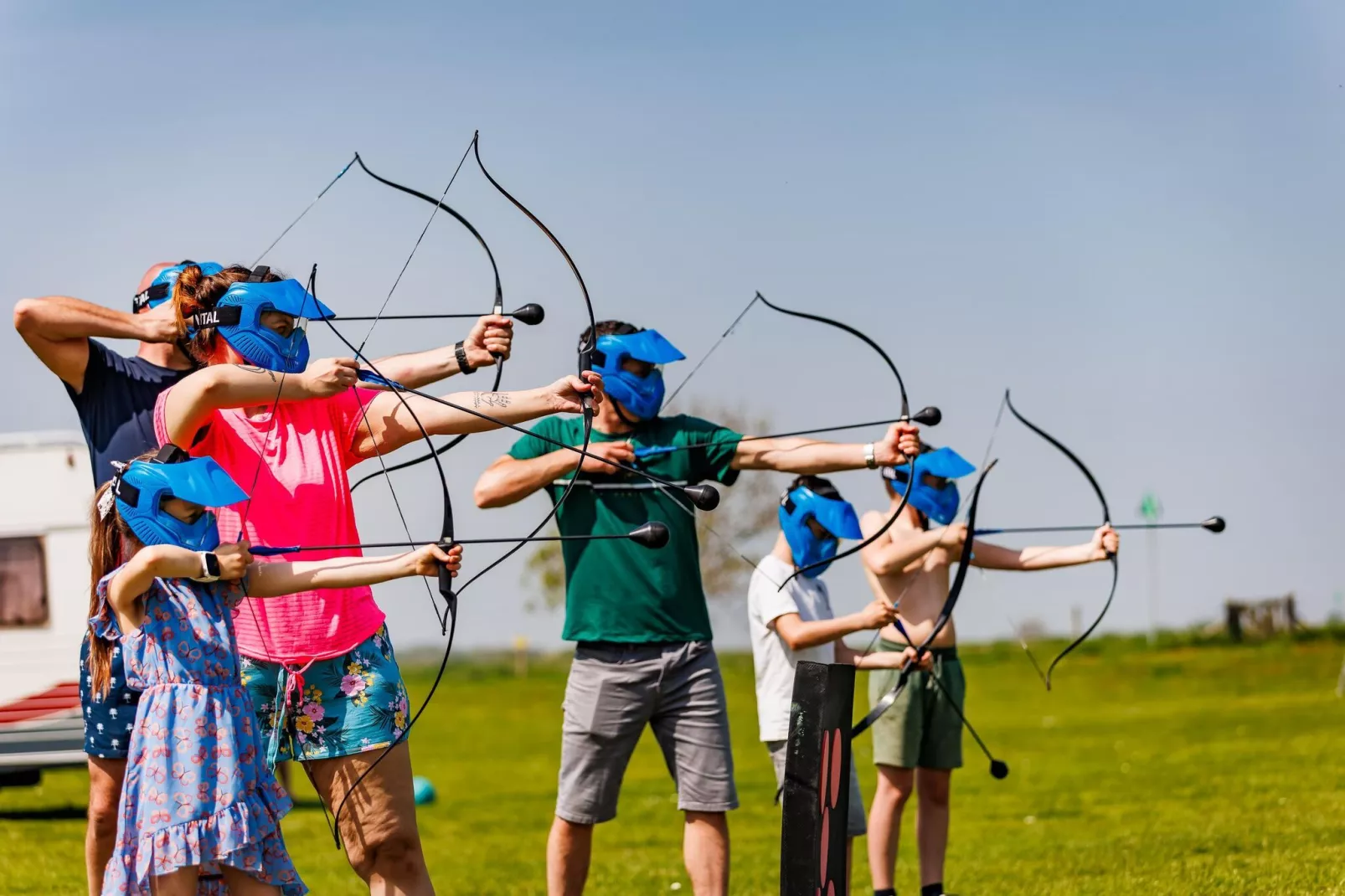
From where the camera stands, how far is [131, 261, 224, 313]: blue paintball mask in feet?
16.1

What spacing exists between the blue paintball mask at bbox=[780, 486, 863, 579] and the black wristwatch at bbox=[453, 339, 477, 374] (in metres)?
1.85

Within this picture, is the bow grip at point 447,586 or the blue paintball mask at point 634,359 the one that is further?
the blue paintball mask at point 634,359

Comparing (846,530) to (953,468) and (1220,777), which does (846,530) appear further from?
(1220,777)

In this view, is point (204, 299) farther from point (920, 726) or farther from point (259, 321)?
point (920, 726)

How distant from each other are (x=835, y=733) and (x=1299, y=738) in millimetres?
13623

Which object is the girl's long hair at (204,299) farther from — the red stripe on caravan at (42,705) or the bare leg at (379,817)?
the red stripe on caravan at (42,705)

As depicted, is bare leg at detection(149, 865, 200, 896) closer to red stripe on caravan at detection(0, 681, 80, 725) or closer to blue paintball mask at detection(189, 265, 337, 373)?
blue paintball mask at detection(189, 265, 337, 373)

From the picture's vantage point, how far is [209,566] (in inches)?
170

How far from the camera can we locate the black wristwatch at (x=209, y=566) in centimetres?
432

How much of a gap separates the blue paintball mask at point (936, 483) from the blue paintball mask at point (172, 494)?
3226 mm

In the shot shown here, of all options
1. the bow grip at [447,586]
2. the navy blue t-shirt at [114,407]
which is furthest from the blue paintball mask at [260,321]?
the bow grip at [447,586]

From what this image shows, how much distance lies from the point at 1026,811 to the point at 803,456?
739cm

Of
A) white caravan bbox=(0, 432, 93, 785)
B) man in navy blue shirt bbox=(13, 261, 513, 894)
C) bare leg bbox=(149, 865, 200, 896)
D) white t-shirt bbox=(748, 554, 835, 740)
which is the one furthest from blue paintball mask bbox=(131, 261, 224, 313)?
white caravan bbox=(0, 432, 93, 785)

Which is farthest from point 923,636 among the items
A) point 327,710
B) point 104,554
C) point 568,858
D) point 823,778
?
point 104,554
